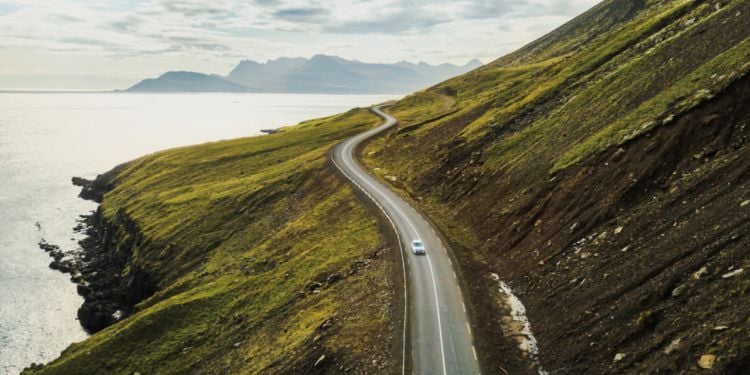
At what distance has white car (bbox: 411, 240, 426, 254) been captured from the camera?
49438 mm

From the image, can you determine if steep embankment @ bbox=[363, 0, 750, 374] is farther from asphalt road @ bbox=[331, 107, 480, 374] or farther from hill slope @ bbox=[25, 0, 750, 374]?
asphalt road @ bbox=[331, 107, 480, 374]

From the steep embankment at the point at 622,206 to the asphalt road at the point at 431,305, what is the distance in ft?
5.08

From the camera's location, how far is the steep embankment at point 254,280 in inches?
1554

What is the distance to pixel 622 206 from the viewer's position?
40.0m

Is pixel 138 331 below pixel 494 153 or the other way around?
below

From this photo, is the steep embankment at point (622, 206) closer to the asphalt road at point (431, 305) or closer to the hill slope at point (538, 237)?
the hill slope at point (538, 237)

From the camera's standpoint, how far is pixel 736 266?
25.7m

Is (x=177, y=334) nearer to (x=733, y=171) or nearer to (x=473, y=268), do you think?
(x=473, y=268)

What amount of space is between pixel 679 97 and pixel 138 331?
6289 centimetres

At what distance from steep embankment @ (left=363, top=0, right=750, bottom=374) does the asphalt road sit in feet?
5.08

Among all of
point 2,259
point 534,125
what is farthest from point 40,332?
point 534,125

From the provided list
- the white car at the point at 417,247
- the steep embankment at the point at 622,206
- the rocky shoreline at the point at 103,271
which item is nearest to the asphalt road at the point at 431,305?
the white car at the point at 417,247

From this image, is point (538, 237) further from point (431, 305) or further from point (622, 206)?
point (431, 305)

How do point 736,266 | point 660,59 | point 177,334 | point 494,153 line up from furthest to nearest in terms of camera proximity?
point 494,153, point 660,59, point 177,334, point 736,266
